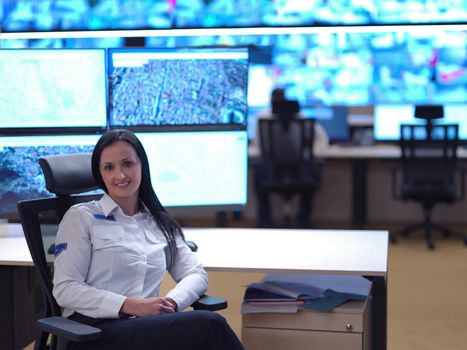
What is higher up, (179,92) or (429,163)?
(179,92)

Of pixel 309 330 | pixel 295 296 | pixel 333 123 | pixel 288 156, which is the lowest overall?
pixel 309 330

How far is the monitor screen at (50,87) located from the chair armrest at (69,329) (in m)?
1.47

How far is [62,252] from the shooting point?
9.53ft

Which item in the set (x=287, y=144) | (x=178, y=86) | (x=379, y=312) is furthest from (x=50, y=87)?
(x=287, y=144)

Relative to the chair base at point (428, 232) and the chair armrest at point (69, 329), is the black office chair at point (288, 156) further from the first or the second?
the chair armrest at point (69, 329)

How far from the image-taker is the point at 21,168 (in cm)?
399

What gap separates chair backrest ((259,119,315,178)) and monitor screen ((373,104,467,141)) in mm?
802

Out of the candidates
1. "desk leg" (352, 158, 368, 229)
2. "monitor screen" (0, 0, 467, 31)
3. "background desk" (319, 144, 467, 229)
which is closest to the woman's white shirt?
"monitor screen" (0, 0, 467, 31)

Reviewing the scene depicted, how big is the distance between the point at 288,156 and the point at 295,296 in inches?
171

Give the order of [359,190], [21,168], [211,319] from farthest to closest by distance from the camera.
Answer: [359,190]
[21,168]
[211,319]

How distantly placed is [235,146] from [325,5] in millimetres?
1092

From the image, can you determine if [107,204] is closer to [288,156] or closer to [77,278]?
[77,278]

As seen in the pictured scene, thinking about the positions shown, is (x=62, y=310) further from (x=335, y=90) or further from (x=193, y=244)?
(x=335, y=90)

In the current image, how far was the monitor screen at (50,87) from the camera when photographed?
405cm
